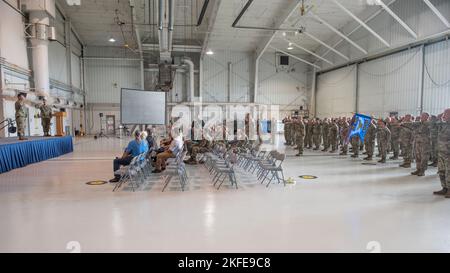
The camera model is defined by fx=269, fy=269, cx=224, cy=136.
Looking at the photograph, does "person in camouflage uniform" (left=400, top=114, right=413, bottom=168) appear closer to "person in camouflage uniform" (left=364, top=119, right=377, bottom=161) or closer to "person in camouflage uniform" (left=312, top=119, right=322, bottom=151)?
"person in camouflage uniform" (left=364, top=119, right=377, bottom=161)

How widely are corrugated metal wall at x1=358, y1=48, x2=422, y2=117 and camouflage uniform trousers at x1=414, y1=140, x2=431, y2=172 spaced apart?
8919 millimetres

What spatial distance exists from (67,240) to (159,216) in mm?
1168

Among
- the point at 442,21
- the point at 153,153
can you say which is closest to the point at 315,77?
the point at 442,21

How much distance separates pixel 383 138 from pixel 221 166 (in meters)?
5.78

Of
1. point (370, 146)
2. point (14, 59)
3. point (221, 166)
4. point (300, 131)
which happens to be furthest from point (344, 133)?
point (14, 59)

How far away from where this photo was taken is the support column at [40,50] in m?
13.3

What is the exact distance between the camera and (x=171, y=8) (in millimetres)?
11539

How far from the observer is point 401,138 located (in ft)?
27.3

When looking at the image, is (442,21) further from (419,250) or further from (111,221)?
(111,221)

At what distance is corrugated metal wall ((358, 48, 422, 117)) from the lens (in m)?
14.1

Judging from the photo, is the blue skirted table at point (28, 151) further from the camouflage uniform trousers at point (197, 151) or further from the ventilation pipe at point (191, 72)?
the ventilation pipe at point (191, 72)

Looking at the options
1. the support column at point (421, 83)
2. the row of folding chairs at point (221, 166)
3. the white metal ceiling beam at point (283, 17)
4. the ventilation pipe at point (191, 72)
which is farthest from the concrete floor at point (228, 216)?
the ventilation pipe at point (191, 72)

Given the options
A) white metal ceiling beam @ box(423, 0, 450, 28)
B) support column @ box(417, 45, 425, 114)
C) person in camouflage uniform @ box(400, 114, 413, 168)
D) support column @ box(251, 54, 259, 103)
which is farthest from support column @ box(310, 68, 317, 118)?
person in camouflage uniform @ box(400, 114, 413, 168)
